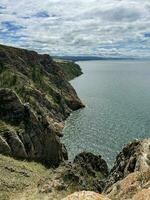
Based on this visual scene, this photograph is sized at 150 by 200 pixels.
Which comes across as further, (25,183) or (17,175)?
(17,175)

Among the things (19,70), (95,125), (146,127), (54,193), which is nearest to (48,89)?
(19,70)

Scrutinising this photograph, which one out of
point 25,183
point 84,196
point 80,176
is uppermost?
point 84,196

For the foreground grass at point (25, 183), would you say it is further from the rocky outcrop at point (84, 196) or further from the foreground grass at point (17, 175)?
the rocky outcrop at point (84, 196)

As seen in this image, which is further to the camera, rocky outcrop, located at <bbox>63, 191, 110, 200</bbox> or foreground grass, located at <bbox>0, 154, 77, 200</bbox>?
foreground grass, located at <bbox>0, 154, 77, 200</bbox>

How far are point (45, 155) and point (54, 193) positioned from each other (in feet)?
122

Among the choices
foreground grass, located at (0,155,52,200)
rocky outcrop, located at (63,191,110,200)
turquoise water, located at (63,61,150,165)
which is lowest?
turquoise water, located at (63,61,150,165)

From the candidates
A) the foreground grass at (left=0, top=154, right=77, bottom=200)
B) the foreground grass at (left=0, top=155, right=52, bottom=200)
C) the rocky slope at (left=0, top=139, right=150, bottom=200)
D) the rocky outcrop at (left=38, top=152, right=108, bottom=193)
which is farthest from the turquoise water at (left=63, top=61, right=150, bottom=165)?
the foreground grass at (left=0, top=154, right=77, bottom=200)

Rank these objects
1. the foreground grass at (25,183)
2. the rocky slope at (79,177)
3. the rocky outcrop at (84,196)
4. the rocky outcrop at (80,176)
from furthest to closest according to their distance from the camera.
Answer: the rocky outcrop at (80,176)
the foreground grass at (25,183)
the rocky slope at (79,177)
the rocky outcrop at (84,196)

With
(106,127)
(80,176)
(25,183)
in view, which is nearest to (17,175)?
(25,183)

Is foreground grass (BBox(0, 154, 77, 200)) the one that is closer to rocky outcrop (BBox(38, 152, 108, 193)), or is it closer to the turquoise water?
rocky outcrop (BBox(38, 152, 108, 193))

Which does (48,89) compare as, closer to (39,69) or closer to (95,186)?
(39,69)

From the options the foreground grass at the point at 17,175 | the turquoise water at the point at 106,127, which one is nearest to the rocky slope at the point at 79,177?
the foreground grass at the point at 17,175

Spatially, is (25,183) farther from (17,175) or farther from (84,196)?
(84,196)

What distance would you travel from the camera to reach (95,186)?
206ft
